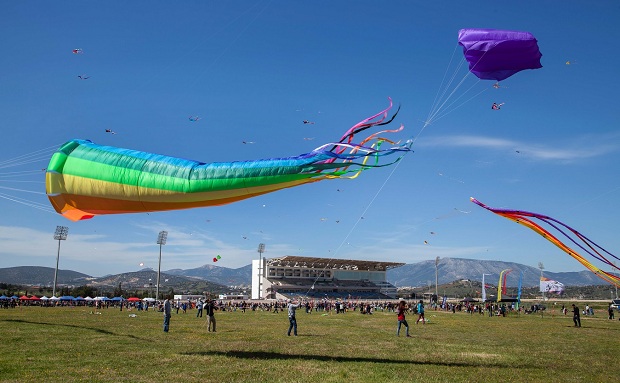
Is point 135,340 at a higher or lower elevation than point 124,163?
lower

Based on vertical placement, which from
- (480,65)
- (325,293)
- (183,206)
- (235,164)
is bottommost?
(325,293)

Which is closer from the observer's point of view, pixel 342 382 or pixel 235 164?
pixel 342 382

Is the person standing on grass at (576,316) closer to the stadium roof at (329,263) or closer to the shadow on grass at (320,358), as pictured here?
the shadow on grass at (320,358)

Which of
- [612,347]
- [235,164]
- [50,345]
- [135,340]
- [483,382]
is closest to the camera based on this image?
[483,382]

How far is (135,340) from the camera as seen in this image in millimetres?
16719

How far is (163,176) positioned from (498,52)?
378 inches

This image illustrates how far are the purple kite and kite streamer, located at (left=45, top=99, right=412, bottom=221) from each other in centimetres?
329

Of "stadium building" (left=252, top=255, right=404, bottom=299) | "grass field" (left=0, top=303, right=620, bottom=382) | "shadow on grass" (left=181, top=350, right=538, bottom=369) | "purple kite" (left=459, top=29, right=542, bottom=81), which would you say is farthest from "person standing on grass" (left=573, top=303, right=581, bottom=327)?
"stadium building" (left=252, top=255, right=404, bottom=299)

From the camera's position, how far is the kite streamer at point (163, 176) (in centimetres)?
1206

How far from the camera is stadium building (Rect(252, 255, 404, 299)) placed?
109438 mm

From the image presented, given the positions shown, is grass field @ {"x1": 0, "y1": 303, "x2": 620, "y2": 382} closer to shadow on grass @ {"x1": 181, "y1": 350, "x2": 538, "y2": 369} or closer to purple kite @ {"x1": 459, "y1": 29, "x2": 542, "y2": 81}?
shadow on grass @ {"x1": 181, "y1": 350, "x2": 538, "y2": 369}

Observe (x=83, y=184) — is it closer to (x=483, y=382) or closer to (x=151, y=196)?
(x=151, y=196)

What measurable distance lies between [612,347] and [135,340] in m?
17.8

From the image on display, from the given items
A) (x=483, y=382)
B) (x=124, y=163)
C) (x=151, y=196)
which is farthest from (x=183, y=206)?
(x=483, y=382)
